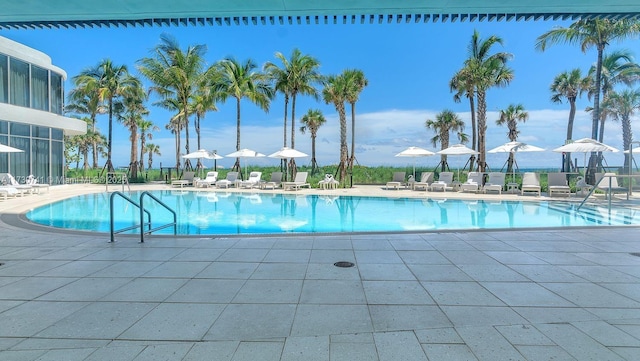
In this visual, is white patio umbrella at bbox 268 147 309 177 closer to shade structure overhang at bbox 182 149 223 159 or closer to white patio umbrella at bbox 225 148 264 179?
white patio umbrella at bbox 225 148 264 179

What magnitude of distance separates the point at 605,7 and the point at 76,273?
7.37 metres

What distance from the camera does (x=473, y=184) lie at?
15.9 meters

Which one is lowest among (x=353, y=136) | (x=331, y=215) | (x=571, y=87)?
(x=331, y=215)

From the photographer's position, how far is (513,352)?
2.30m

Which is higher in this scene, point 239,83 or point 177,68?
point 177,68

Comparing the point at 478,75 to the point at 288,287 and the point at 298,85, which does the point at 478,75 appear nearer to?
the point at 298,85

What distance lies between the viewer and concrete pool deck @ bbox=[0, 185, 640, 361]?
2375 millimetres

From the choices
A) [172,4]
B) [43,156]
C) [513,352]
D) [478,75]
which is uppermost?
[478,75]

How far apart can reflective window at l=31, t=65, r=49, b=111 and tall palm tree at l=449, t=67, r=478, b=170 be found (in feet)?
73.2

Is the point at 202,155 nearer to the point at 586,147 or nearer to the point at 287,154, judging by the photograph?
the point at 287,154

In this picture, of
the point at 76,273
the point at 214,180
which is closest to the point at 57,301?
the point at 76,273

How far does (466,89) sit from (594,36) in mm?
5748

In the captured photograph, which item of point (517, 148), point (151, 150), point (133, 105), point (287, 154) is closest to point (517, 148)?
point (517, 148)

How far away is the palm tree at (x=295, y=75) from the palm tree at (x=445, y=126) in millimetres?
13830
